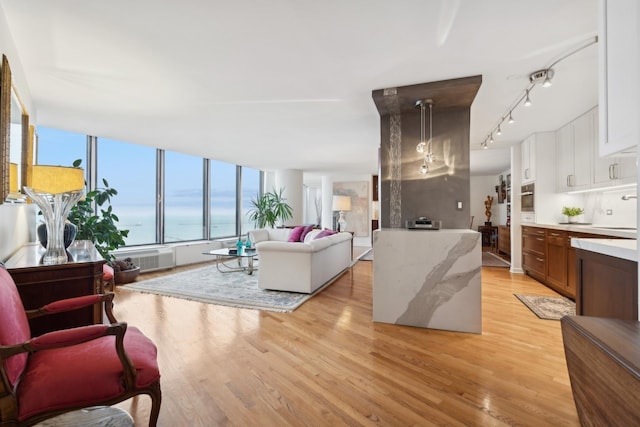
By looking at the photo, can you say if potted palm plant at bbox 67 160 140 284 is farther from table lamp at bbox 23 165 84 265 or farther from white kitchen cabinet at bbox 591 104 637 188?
white kitchen cabinet at bbox 591 104 637 188

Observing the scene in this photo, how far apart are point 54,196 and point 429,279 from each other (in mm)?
3217

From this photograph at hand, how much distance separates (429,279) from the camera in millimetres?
2854

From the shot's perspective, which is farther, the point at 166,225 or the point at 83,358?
the point at 166,225

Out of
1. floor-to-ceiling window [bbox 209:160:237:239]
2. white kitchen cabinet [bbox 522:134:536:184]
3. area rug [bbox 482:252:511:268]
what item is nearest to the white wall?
floor-to-ceiling window [bbox 209:160:237:239]

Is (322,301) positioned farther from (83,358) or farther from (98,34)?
(98,34)

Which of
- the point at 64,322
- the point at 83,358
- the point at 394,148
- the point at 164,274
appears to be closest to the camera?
the point at 83,358

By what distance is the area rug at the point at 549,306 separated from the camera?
3.17 metres

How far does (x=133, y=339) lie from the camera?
1.47m

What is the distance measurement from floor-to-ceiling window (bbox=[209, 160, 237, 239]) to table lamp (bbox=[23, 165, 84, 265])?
5.38 metres

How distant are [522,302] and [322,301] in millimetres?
2530

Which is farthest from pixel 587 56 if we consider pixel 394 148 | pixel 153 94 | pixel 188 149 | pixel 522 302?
pixel 188 149

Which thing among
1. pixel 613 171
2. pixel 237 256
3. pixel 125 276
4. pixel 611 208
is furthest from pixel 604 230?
pixel 125 276

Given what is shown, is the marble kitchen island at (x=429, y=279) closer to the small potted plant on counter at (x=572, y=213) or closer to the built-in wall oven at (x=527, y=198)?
the small potted plant on counter at (x=572, y=213)

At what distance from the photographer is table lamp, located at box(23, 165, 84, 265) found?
1946mm
